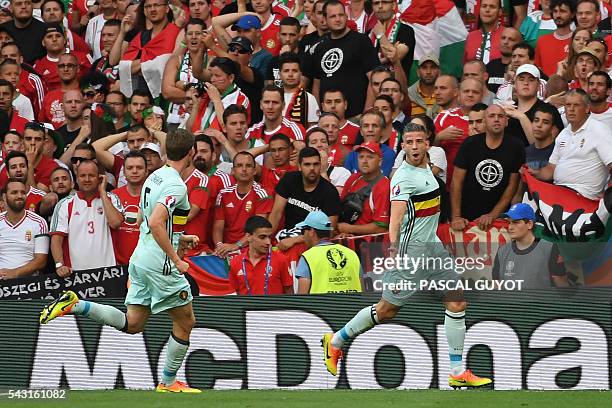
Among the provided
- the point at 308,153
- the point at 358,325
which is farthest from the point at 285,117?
the point at 358,325

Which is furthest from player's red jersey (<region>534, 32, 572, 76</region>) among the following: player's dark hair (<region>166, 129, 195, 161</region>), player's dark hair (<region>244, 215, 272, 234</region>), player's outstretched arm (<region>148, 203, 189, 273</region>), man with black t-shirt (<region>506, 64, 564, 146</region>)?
player's outstretched arm (<region>148, 203, 189, 273</region>)

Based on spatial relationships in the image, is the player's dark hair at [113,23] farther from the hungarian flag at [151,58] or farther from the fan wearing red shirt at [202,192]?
the fan wearing red shirt at [202,192]

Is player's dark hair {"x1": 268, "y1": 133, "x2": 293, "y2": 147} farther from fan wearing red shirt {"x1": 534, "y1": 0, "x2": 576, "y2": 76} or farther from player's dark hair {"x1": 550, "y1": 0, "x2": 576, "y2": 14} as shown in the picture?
player's dark hair {"x1": 550, "y1": 0, "x2": 576, "y2": 14}

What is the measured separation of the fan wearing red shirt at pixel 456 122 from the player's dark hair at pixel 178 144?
420 cm

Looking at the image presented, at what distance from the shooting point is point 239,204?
14898 mm

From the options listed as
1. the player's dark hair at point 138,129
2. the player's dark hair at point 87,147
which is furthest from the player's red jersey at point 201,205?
the player's dark hair at point 87,147

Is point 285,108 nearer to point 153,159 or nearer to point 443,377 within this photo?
point 153,159

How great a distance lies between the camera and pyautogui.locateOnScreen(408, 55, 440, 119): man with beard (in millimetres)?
16359

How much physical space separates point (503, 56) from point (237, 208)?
3.86 meters

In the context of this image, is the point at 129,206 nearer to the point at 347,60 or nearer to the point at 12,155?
the point at 12,155

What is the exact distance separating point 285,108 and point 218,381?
418cm

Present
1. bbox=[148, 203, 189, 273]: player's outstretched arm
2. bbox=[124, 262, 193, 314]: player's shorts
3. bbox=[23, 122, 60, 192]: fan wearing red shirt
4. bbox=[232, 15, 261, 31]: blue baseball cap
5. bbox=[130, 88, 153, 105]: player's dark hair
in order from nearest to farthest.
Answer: bbox=[148, 203, 189, 273]: player's outstretched arm < bbox=[124, 262, 193, 314]: player's shorts < bbox=[23, 122, 60, 192]: fan wearing red shirt < bbox=[130, 88, 153, 105]: player's dark hair < bbox=[232, 15, 261, 31]: blue baseball cap

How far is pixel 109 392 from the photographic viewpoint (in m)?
11.8

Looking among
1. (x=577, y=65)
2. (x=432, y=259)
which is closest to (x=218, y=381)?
(x=432, y=259)
